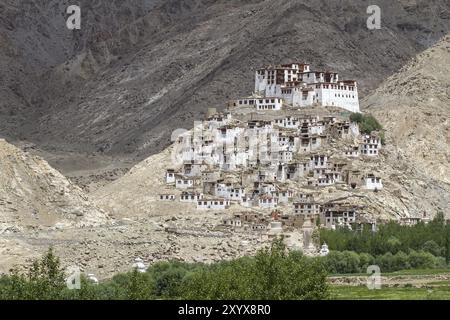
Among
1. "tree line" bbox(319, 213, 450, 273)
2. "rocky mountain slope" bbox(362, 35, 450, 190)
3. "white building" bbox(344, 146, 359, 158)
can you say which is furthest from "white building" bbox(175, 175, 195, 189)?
"rocky mountain slope" bbox(362, 35, 450, 190)

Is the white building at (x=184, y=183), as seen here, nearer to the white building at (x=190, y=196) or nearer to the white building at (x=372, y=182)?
the white building at (x=190, y=196)

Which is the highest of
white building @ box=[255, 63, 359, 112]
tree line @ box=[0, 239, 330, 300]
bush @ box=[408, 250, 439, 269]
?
white building @ box=[255, 63, 359, 112]

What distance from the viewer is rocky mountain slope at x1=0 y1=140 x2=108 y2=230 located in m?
107

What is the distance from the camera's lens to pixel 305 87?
14075 centimetres

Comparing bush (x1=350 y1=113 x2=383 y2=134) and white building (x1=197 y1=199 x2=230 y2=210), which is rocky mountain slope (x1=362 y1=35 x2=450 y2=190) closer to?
bush (x1=350 y1=113 x2=383 y2=134)

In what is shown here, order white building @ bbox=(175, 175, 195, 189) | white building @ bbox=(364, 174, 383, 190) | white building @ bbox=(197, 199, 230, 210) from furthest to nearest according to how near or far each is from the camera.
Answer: white building @ bbox=(175, 175, 195, 189), white building @ bbox=(364, 174, 383, 190), white building @ bbox=(197, 199, 230, 210)

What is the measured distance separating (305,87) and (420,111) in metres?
14.9

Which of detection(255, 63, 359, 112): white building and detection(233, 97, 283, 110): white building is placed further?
detection(255, 63, 359, 112): white building

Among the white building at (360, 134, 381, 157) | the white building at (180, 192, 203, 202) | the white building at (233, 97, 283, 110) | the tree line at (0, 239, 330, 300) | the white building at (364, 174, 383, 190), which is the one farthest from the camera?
the white building at (233, 97, 283, 110)

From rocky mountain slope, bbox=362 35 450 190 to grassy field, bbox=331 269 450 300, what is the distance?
142 feet

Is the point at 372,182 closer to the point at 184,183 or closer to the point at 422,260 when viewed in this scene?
the point at 184,183

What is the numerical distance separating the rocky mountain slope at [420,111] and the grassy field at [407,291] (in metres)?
43.3

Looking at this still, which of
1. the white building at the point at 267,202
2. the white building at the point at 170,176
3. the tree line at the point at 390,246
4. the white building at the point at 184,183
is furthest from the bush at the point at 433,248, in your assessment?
the white building at the point at 170,176
